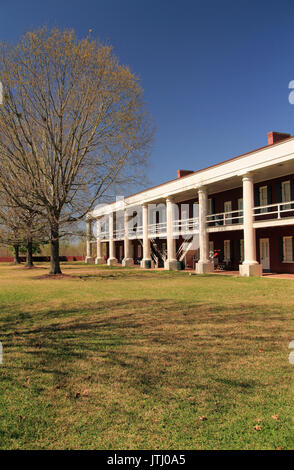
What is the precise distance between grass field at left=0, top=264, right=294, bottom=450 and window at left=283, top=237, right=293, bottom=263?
15.9m

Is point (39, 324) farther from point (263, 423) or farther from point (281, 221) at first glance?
point (281, 221)

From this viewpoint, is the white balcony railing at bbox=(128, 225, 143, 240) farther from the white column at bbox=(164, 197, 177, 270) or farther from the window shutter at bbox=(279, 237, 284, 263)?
the window shutter at bbox=(279, 237, 284, 263)

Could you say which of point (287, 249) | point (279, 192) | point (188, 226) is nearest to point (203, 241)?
point (287, 249)

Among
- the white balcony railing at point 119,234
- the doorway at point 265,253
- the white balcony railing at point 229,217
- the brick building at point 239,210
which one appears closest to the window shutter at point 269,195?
the brick building at point 239,210

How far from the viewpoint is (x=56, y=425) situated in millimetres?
3342

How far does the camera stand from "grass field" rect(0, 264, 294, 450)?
316 cm

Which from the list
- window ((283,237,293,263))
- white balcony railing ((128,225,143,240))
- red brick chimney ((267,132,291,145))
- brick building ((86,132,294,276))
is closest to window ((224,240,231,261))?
brick building ((86,132,294,276))

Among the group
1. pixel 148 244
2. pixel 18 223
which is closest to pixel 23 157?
pixel 18 223

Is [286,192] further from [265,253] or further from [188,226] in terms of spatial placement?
[188,226]

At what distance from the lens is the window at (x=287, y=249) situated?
2331 centimetres

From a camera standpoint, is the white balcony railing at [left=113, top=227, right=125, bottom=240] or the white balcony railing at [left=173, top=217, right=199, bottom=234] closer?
the white balcony railing at [left=173, top=217, right=199, bottom=234]

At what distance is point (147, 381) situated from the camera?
438 cm

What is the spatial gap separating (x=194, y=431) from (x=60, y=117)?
2022 cm
